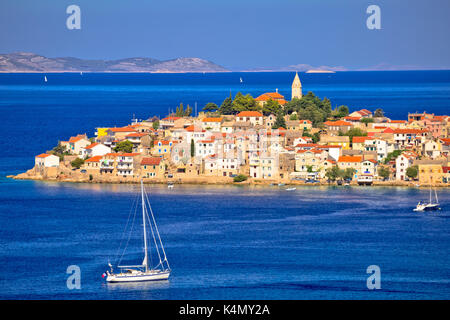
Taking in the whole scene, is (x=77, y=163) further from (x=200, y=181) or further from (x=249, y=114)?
(x=249, y=114)

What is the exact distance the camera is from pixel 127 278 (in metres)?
19.6

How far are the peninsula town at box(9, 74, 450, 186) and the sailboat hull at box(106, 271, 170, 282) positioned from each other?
13.8m

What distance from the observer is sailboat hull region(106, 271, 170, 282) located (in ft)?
64.1

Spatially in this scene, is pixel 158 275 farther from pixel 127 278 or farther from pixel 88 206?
pixel 88 206

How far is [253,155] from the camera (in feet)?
110

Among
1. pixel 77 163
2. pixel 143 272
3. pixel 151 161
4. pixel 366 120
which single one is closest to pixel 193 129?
pixel 151 161

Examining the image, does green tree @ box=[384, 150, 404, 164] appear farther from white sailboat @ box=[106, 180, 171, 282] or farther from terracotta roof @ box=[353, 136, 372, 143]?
white sailboat @ box=[106, 180, 171, 282]

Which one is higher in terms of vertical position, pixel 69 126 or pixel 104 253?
pixel 69 126

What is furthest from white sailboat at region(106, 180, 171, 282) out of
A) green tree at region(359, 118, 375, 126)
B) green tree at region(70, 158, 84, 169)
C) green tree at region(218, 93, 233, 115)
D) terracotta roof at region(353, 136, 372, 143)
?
green tree at region(218, 93, 233, 115)

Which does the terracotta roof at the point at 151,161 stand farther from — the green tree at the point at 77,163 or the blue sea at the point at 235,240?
the green tree at the point at 77,163

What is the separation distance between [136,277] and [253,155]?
47.6ft

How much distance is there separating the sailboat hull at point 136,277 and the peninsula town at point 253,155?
545 inches
